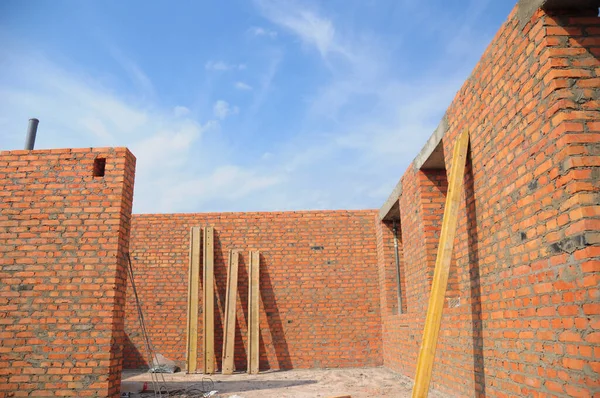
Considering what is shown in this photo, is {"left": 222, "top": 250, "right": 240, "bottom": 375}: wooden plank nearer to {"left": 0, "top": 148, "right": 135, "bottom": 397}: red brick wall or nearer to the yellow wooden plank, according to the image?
the yellow wooden plank

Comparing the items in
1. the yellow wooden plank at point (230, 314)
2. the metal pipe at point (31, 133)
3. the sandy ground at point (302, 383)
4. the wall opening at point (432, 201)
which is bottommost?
the sandy ground at point (302, 383)

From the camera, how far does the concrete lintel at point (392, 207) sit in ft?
25.2

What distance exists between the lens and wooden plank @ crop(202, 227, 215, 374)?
8859 millimetres

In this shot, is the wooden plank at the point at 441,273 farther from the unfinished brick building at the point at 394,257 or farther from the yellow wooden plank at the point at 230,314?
the yellow wooden plank at the point at 230,314

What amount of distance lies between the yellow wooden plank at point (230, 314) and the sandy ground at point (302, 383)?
0.28 m

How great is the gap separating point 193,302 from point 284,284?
1973 millimetres

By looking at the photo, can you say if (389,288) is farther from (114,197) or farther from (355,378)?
(114,197)

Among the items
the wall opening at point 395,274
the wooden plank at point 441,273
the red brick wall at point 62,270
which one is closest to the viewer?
the wooden plank at point 441,273

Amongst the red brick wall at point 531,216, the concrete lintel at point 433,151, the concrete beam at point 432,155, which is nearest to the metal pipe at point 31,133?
the concrete beam at point 432,155

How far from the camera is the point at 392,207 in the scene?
827 centimetres

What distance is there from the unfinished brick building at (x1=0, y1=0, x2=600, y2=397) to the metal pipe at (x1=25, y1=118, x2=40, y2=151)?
2686 millimetres

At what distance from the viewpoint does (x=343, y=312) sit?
9414 mm

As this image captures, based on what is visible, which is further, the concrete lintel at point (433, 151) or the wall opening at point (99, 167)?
the wall opening at point (99, 167)

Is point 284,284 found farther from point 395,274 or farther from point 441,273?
point 441,273
